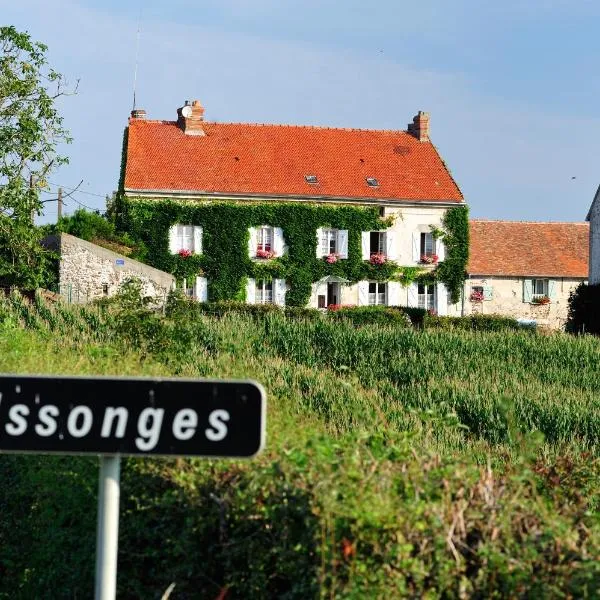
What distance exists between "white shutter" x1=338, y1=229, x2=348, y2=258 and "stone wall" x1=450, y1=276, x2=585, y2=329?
7.29 metres

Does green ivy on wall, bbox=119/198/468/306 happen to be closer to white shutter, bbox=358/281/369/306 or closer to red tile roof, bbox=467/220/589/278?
white shutter, bbox=358/281/369/306

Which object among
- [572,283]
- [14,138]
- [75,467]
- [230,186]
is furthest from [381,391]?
[572,283]

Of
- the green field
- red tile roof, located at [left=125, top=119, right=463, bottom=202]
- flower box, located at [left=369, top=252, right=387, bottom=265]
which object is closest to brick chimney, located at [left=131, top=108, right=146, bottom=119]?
red tile roof, located at [left=125, top=119, right=463, bottom=202]

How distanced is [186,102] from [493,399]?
32205 mm

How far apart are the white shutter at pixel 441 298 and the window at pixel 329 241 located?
15.3 feet

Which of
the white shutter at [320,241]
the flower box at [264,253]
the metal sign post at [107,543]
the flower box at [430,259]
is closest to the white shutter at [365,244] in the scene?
the white shutter at [320,241]

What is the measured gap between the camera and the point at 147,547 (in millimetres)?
4770

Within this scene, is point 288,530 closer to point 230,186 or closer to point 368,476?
point 368,476

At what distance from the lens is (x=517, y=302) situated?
4969 cm

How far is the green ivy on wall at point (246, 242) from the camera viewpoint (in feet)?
137

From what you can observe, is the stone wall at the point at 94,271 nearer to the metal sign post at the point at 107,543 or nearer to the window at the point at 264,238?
the window at the point at 264,238

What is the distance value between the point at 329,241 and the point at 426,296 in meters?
4.72

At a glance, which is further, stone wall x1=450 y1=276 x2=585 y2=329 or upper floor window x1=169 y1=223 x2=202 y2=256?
stone wall x1=450 y1=276 x2=585 y2=329

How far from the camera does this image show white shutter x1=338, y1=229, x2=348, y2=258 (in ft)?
144
